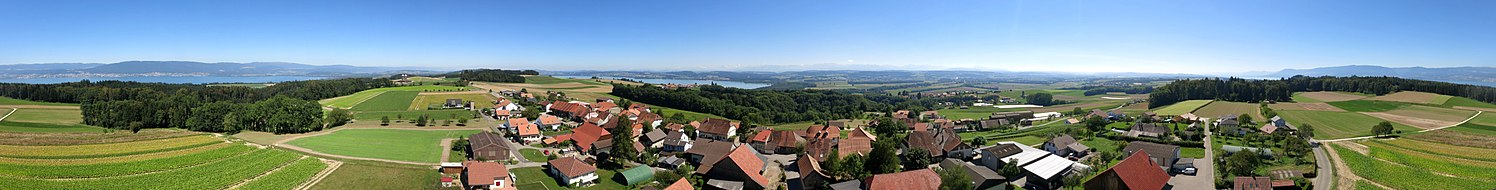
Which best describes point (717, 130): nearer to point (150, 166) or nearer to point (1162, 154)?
point (1162, 154)

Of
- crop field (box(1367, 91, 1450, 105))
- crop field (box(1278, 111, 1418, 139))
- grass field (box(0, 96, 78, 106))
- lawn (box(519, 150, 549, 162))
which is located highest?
crop field (box(1367, 91, 1450, 105))

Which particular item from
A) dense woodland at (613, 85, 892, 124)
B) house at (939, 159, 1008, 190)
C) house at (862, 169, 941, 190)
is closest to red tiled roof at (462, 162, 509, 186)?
house at (862, 169, 941, 190)

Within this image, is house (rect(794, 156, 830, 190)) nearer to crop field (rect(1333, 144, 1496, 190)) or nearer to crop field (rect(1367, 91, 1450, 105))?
crop field (rect(1333, 144, 1496, 190))

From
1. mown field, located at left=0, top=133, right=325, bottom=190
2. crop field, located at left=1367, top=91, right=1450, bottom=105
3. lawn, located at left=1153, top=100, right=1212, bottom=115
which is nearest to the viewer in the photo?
mown field, located at left=0, top=133, right=325, bottom=190

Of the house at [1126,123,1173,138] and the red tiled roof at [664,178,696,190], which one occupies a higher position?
the house at [1126,123,1173,138]

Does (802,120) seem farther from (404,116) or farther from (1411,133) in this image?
(1411,133)

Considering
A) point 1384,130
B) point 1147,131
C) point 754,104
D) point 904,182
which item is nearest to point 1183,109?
point 1384,130
